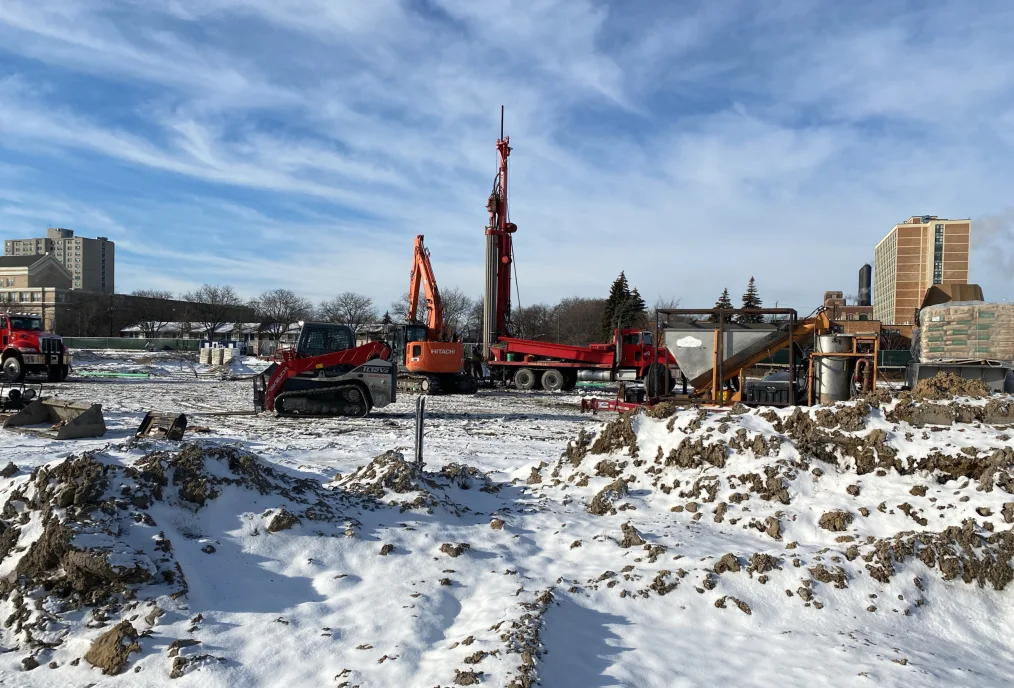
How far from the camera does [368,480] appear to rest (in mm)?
7172

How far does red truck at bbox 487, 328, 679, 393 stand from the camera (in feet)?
75.1

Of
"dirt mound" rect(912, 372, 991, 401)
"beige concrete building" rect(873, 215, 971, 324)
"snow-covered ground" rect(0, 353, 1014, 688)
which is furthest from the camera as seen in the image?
"beige concrete building" rect(873, 215, 971, 324)

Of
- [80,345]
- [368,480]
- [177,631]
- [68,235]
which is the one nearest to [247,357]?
[80,345]

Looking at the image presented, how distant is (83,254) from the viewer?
13225 centimetres

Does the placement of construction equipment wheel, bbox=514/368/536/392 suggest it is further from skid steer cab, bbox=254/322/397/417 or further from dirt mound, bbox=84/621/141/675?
dirt mound, bbox=84/621/141/675

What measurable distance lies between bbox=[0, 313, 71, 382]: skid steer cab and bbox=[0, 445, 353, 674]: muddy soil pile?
69.4ft

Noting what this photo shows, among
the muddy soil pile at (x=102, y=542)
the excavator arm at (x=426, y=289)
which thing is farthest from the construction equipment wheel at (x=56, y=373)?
the muddy soil pile at (x=102, y=542)

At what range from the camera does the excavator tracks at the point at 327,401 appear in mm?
14305

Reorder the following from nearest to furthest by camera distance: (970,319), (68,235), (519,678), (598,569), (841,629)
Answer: (519,678)
(841,629)
(598,569)
(970,319)
(68,235)

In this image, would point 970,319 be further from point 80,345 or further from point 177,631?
point 80,345

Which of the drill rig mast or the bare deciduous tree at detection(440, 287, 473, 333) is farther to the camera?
the bare deciduous tree at detection(440, 287, 473, 333)

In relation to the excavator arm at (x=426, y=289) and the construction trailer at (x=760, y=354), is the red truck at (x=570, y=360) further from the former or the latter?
the construction trailer at (x=760, y=354)

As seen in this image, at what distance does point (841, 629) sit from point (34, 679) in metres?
4.94

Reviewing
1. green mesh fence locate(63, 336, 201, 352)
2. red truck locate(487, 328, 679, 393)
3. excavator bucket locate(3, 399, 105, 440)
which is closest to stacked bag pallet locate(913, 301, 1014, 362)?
red truck locate(487, 328, 679, 393)
